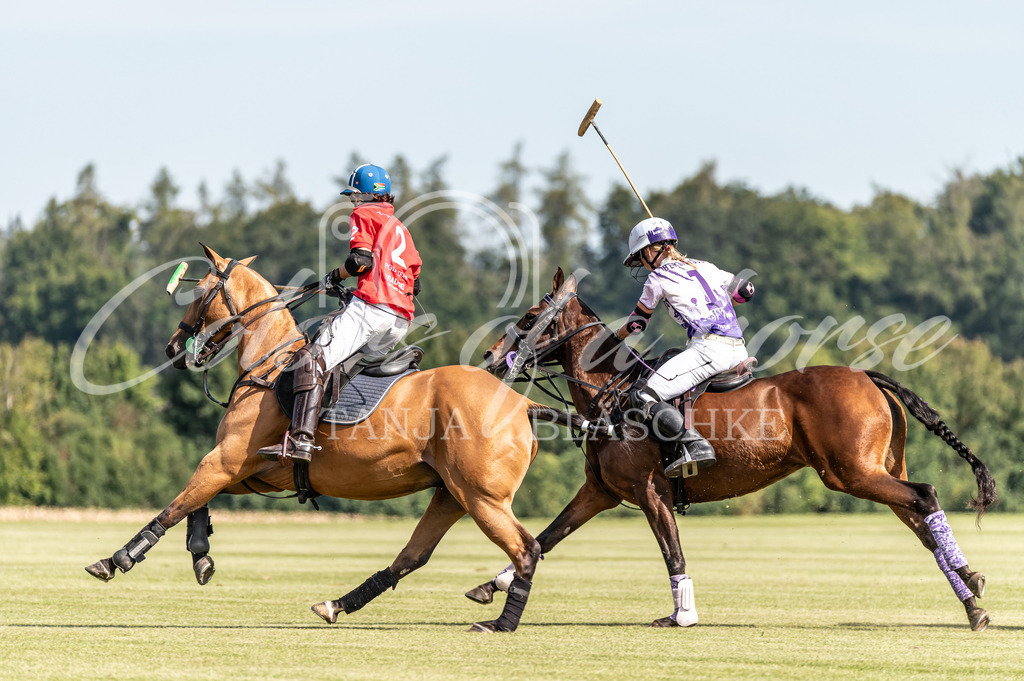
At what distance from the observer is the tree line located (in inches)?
1793

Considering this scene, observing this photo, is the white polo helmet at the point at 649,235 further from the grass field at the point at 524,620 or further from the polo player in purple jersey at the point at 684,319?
the grass field at the point at 524,620

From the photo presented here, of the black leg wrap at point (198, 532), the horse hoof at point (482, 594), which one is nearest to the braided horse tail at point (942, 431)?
the horse hoof at point (482, 594)

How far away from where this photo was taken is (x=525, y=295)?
70.0 m

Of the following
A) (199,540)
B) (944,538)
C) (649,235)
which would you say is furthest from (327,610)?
(944,538)

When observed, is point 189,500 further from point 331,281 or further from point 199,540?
point 331,281

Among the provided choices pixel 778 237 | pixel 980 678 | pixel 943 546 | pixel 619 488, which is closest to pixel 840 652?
pixel 980 678

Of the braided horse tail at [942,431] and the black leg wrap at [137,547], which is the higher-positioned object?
the braided horse tail at [942,431]

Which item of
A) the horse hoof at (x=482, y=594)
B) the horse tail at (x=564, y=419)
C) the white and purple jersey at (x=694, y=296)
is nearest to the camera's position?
the horse tail at (x=564, y=419)

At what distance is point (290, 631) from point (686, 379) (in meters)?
3.69

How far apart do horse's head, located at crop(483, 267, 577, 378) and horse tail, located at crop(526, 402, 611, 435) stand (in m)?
0.76

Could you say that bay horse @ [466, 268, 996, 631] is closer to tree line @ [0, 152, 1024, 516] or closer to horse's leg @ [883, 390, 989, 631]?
horse's leg @ [883, 390, 989, 631]

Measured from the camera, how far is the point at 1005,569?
1627 centimetres

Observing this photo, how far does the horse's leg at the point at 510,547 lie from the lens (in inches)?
357

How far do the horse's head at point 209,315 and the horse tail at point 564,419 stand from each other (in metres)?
2.49
